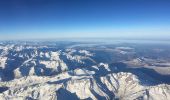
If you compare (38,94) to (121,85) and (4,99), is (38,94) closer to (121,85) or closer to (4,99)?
(4,99)

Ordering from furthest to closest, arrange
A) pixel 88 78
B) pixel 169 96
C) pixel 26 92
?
1. pixel 88 78
2. pixel 26 92
3. pixel 169 96

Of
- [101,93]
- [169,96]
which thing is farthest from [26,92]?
[169,96]

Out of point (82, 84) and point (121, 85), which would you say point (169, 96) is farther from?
point (82, 84)

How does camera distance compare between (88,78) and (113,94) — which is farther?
(88,78)

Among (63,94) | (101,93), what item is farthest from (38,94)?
(101,93)

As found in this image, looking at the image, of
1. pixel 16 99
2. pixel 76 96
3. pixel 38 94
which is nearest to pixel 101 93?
pixel 76 96

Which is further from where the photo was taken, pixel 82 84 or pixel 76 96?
pixel 82 84

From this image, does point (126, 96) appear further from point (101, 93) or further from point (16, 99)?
point (16, 99)

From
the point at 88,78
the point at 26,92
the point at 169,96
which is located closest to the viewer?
the point at 169,96
